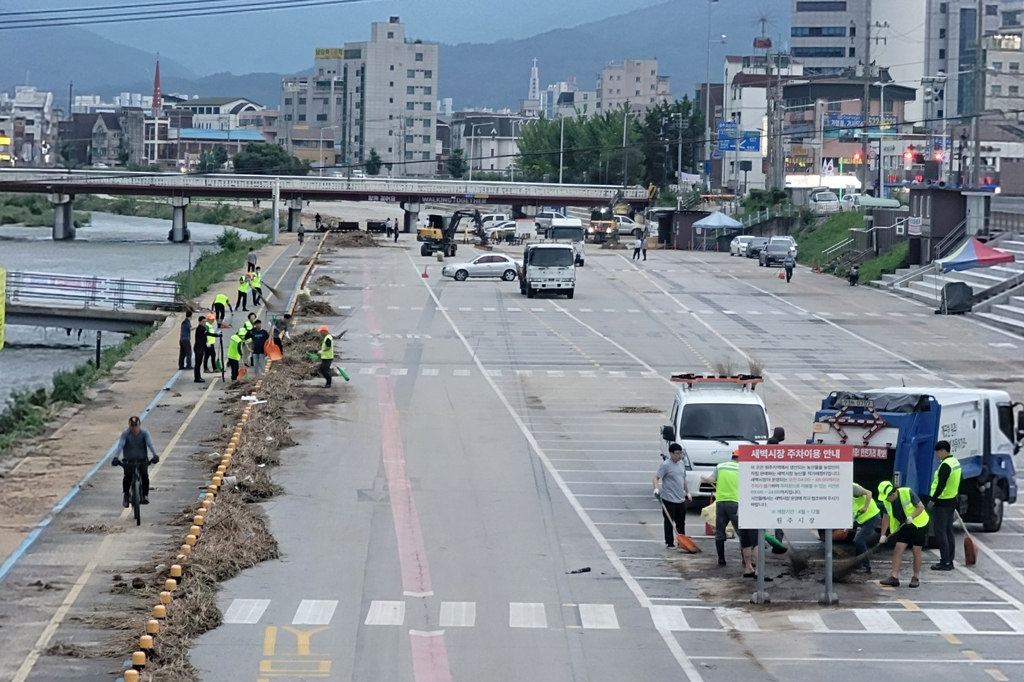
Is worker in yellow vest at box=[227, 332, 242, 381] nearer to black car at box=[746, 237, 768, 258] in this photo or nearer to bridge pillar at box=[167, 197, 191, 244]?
black car at box=[746, 237, 768, 258]

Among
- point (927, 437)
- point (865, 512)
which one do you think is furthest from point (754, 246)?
point (865, 512)

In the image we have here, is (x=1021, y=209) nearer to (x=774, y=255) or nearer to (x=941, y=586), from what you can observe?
(x=774, y=255)

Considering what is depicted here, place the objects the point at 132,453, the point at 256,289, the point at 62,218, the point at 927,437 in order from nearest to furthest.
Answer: the point at 927,437
the point at 132,453
the point at 256,289
the point at 62,218

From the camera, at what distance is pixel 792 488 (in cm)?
1730

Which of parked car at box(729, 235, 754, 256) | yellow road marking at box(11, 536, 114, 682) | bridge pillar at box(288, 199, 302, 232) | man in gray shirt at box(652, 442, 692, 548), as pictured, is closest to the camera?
yellow road marking at box(11, 536, 114, 682)

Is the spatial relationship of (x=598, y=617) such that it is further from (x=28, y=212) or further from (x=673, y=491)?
(x=28, y=212)

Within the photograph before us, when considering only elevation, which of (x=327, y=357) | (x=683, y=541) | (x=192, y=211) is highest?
(x=192, y=211)

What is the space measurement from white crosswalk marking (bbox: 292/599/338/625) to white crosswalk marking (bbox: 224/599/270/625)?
1.32ft

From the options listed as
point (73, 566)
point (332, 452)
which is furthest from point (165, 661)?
point (332, 452)

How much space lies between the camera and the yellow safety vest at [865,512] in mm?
19062

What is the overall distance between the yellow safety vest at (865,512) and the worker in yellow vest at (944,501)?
2.23 ft

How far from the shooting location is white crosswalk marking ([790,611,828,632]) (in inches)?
634

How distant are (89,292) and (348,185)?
208ft

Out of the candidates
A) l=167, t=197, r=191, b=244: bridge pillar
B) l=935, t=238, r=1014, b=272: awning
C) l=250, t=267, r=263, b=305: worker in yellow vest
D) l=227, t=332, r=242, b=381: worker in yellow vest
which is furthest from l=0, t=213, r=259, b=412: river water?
l=935, t=238, r=1014, b=272: awning
